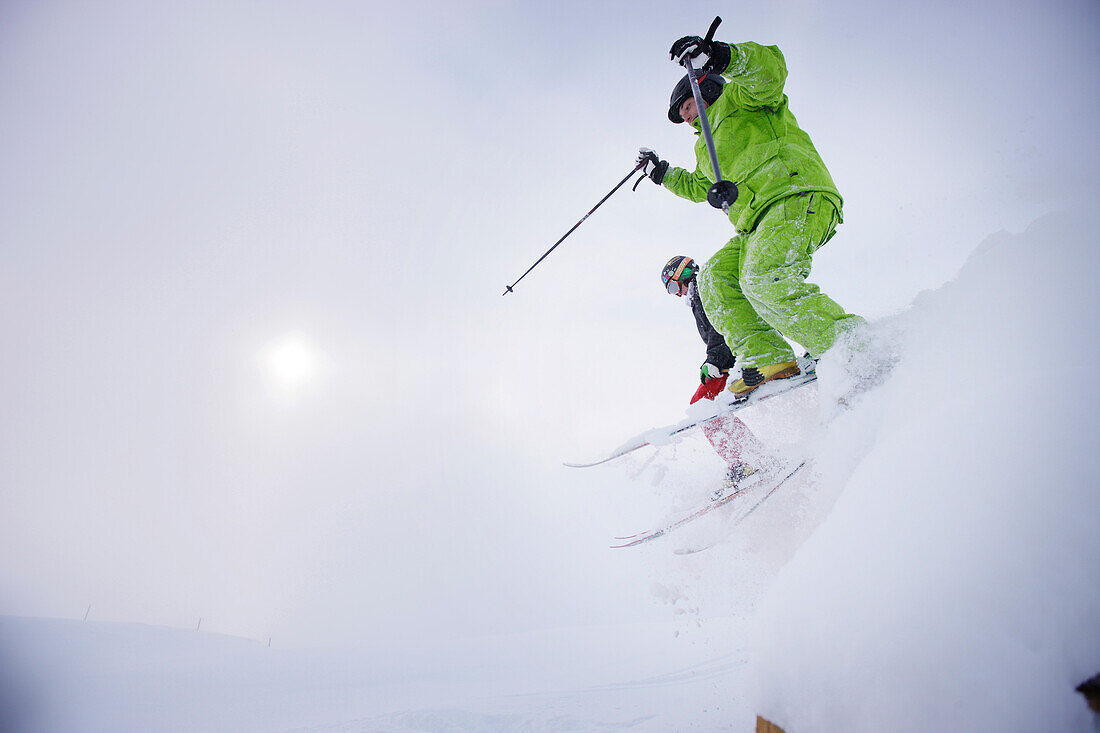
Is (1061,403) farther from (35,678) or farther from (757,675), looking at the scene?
(35,678)

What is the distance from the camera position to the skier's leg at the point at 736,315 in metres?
2.80

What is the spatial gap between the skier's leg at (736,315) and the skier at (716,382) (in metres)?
0.47

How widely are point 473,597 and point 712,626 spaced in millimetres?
19845

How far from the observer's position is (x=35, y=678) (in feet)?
21.3

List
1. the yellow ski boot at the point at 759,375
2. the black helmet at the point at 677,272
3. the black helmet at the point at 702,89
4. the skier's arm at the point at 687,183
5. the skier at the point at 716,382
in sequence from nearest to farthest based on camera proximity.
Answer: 1. the yellow ski boot at the point at 759,375
2. the black helmet at the point at 702,89
3. the skier at the point at 716,382
4. the skier's arm at the point at 687,183
5. the black helmet at the point at 677,272

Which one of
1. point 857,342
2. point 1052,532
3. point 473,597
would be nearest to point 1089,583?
point 1052,532

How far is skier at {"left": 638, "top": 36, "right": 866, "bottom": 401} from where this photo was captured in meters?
2.27

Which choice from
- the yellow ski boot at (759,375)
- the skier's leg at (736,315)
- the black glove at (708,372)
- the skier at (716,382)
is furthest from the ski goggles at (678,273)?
the yellow ski boot at (759,375)

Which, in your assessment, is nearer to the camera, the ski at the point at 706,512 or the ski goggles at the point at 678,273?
the ski at the point at 706,512

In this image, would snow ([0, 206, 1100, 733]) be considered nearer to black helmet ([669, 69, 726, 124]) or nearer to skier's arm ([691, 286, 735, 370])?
skier's arm ([691, 286, 735, 370])

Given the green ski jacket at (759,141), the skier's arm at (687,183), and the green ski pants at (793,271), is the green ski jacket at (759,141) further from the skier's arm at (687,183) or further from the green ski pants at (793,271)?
the skier's arm at (687,183)

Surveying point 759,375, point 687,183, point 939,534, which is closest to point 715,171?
point 687,183

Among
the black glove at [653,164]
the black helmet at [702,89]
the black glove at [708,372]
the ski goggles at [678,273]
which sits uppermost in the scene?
the ski goggles at [678,273]

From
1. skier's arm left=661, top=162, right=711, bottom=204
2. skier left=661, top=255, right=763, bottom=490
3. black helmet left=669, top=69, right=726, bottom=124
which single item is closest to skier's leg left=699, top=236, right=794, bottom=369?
skier left=661, top=255, right=763, bottom=490
